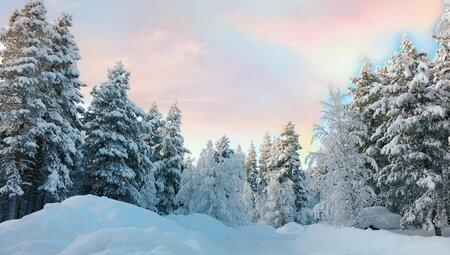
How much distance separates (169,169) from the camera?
38000 millimetres

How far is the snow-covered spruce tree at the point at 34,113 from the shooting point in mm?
20922

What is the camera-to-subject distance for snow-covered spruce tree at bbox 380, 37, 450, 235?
799 inches

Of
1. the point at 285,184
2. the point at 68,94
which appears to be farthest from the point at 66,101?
the point at 285,184

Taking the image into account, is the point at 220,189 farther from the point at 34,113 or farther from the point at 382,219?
the point at 34,113

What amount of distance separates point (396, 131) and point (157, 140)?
25.8 m

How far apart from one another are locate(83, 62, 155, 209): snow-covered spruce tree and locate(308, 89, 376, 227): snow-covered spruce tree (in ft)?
43.5

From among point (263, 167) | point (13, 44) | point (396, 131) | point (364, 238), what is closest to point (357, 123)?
point (396, 131)

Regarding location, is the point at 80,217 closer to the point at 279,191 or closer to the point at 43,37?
the point at 43,37

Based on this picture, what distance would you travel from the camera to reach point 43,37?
→ 23.7 m

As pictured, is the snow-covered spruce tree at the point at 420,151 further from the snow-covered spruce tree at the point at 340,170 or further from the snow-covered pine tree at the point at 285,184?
the snow-covered pine tree at the point at 285,184

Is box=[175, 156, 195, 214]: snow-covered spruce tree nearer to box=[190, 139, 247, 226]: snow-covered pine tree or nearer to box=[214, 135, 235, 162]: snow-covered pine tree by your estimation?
box=[190, 139, 247, 226]: snow-covered pine tree

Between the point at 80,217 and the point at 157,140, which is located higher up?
the point at 157,140

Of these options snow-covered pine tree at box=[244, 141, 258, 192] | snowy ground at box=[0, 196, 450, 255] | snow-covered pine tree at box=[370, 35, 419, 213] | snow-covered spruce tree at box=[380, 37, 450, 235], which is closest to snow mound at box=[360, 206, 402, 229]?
snow-covered pine tree at box=[370, 35, 419, 213]

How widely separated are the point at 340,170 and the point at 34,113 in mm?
18961
